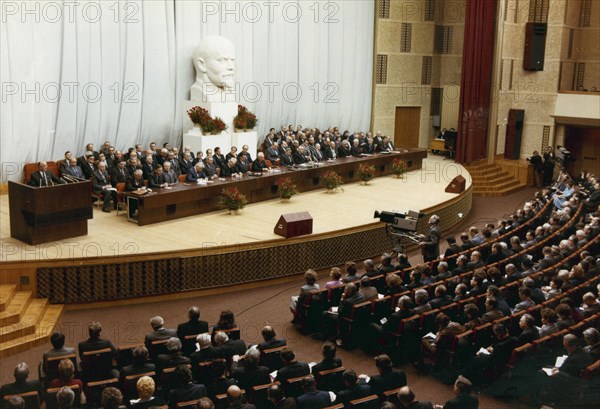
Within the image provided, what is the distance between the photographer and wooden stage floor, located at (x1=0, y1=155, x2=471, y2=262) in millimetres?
9602

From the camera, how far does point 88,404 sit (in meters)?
5.77

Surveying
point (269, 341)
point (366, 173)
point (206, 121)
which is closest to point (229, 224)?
point (206, 121)

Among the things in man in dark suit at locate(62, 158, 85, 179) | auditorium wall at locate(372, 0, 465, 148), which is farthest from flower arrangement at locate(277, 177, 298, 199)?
auditorium wall at locate(372, 0, 465, 148)

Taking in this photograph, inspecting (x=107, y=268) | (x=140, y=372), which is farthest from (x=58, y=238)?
(x=140, y=372)

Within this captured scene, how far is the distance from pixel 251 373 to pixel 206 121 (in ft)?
33.4

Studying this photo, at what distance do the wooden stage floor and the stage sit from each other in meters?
0.01

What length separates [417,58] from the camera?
21328 millimetres

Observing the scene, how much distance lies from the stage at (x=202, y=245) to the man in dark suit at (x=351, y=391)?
4.58 meters

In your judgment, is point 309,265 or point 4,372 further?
point 309,265

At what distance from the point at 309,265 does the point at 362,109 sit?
1086 cm

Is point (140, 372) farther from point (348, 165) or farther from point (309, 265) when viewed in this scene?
point (348, 165)

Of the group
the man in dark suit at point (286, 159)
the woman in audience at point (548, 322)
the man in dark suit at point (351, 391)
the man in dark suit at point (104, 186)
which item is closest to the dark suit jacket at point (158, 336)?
the man in dark suit at point (351, 391)

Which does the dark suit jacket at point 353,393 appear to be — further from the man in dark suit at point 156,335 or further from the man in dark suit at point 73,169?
the man in dark suit at point 73,169

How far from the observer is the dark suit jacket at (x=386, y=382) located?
5773 mm
